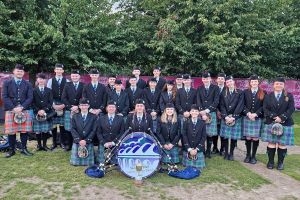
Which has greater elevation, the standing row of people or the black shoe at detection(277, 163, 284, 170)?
the standing row of people

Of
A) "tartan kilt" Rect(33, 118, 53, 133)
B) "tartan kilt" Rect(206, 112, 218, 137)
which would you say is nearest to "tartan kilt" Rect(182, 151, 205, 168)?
"tartan kilt" Rect(206, 112, 218, 137)

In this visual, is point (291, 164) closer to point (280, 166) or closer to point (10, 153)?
point (280, 166)

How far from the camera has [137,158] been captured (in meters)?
6.85

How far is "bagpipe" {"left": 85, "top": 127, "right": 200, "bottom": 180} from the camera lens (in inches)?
269

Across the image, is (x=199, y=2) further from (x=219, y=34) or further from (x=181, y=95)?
(x=181, y=95)

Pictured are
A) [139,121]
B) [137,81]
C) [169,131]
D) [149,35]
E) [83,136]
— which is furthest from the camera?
[149,35]

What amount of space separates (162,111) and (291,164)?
9.20ft

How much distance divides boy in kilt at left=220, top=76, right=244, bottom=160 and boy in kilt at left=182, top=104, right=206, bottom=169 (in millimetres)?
794

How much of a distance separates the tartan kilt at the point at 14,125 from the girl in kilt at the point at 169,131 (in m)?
2.51

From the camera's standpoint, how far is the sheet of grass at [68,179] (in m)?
6.16

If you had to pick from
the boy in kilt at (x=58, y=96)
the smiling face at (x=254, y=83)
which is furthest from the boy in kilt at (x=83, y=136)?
the smiling face at (x=254, y=83)

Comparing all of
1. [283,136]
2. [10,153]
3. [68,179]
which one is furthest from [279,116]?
[10,153]

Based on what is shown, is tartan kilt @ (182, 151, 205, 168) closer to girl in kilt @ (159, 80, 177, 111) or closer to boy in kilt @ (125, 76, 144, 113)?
girl in kilt @ (159, 80, 177, 111)

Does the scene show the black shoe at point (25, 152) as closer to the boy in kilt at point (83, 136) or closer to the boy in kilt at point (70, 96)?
the boy in kilt at point (70, 96)
